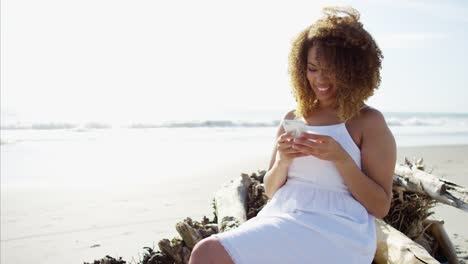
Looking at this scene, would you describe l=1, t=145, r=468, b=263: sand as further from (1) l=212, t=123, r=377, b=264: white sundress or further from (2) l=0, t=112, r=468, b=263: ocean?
(1) l=212, t=123, r=377, b=264: white sundress

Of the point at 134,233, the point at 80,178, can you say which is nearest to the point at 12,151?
the point at 80,178

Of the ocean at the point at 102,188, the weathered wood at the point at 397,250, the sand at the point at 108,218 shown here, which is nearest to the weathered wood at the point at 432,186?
the weathered wood at the point at 397,250

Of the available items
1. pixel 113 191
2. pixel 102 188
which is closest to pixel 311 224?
pixel 113 191

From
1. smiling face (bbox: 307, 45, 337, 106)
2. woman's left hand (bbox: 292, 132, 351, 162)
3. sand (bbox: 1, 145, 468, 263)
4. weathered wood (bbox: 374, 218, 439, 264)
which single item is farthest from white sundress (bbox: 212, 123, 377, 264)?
sand (bbox: 1, 145, 468, 263)

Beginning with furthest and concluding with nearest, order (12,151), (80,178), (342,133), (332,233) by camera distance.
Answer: (12,151)
(80,178)
(342,133)
(332,233)

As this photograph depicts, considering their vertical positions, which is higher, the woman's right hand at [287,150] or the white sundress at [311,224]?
the woman's right hand at [287,150]

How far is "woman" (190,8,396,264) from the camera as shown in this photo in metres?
2.54

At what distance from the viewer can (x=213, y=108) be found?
40.8 m

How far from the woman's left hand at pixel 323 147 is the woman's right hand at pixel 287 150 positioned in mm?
80

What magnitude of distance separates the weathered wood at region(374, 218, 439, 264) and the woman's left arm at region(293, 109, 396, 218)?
1.01m

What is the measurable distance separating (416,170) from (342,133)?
2.18 metres

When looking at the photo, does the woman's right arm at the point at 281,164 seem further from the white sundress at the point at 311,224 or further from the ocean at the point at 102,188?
the ocean at the point at 102,188

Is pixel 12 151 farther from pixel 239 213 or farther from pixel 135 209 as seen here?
pixel 239 213

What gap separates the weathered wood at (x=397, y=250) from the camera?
3658 millimetres
